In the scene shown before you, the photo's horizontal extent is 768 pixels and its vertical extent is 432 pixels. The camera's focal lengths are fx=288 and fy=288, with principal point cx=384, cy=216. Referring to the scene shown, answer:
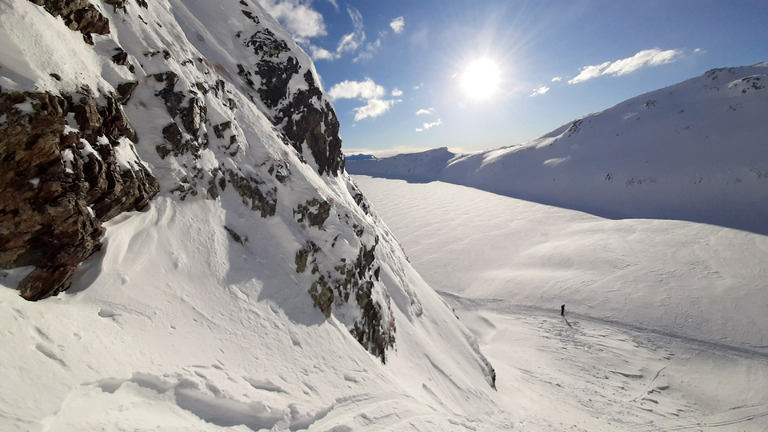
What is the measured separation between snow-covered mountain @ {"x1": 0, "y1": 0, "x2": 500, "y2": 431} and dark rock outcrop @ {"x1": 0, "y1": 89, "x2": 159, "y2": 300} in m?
0.02

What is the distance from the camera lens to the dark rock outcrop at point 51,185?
4.37 meters

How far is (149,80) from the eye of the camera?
27.5 ft

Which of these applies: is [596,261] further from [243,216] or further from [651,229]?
[243,216]

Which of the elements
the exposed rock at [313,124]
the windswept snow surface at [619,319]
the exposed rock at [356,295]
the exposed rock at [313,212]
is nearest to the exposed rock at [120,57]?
the exposed rock at [313,212]

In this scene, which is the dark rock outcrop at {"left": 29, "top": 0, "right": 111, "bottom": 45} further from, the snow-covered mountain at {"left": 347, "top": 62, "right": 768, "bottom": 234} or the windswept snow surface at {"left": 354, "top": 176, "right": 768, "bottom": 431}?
the snow-covered mountain at {"left": 347, "top": 62, "right": 768, "bottom": 234}

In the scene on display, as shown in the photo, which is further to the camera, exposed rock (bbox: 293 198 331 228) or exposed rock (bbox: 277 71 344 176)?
exposed rock (bbox: 277 71 344 176)

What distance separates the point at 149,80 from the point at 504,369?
20.1 metres

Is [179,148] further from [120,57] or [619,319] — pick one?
[619,319]

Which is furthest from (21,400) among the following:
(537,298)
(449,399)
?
(537,298)

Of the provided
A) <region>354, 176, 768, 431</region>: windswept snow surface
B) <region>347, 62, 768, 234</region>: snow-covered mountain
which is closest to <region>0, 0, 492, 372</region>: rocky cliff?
<region>354, 176, 768, 431</region>: windswept snow surface

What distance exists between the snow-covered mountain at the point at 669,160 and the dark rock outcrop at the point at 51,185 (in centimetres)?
4932

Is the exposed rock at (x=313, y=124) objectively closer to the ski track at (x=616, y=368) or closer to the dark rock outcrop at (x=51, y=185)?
the dark rock outcrop at (x=51, y=185)

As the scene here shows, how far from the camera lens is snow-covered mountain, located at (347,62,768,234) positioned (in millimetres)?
38969

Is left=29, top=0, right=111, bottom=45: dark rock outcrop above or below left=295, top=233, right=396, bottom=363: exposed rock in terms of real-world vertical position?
above
